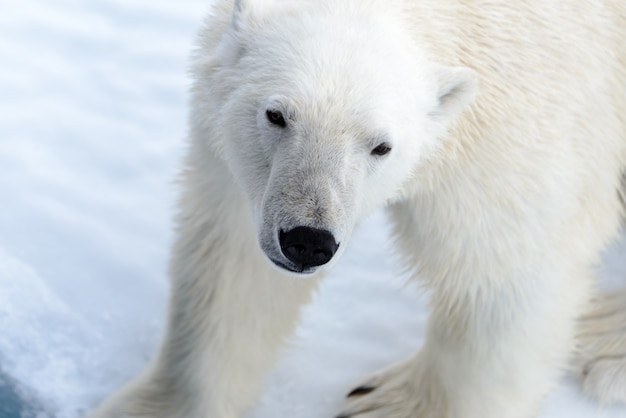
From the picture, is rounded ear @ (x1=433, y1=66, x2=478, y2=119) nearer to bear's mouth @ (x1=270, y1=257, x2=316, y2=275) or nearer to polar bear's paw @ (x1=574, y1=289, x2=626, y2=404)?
bear's mouth @ (x1=270, y1=257, x2=316, y2=275)

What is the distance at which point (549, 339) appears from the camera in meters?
2.64

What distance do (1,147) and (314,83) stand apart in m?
2.08

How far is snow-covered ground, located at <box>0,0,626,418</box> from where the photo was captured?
3.06 m

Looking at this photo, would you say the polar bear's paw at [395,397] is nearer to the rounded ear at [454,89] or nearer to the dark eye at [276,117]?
the rounded ear at [454,89]

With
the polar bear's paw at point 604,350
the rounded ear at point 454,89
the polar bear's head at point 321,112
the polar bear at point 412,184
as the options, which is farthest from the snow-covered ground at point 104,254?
the rounded ear at point 454,89

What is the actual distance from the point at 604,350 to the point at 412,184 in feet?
3.85

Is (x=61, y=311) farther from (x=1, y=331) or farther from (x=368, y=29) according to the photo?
(x=368, y=29)

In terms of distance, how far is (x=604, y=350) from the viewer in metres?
3.13

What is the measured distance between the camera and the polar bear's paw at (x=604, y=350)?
3023mm

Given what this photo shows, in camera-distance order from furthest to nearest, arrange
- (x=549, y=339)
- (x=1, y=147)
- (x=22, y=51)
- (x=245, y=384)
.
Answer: (x=22, y=51)
(x=1, y=147)
(x=245, y=384)
(x=549, y=339)

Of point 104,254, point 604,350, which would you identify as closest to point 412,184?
point 604,350

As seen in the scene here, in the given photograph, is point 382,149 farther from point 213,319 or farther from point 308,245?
point 213,319

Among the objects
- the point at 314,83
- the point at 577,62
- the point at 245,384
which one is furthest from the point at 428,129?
the point at 245,384

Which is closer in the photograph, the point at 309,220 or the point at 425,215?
the point at 309,220
